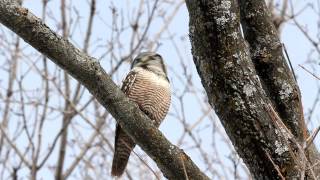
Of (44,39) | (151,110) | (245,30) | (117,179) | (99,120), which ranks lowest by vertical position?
(44,39)

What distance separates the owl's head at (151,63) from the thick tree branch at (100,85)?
11.2 feet

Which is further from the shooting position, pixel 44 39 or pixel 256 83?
pixel 256 83

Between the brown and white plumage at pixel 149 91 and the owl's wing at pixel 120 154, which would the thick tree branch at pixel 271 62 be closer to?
the owl's wing at pixel 120 154

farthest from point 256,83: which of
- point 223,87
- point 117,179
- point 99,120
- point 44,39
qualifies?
point 99,120

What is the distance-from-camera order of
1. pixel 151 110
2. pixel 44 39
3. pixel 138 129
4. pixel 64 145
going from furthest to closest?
pixel 64 145 < pixel 151 110 < pixel 138 129 < pixel 44 39

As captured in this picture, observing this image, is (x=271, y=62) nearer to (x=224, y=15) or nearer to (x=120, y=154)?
(x=224, y=15)

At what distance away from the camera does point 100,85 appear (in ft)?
7.18

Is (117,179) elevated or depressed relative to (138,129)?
elevated

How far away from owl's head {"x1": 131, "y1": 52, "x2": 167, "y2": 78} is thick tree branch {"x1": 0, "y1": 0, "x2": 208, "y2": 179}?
342 cm

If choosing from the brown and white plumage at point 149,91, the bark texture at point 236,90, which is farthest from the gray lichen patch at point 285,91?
the brown and white plumage at point 149,91

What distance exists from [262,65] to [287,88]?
158 mm

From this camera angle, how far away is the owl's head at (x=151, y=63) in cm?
577

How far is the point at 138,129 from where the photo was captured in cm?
227

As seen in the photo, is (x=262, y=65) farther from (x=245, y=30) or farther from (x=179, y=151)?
(x=179, y=151)
